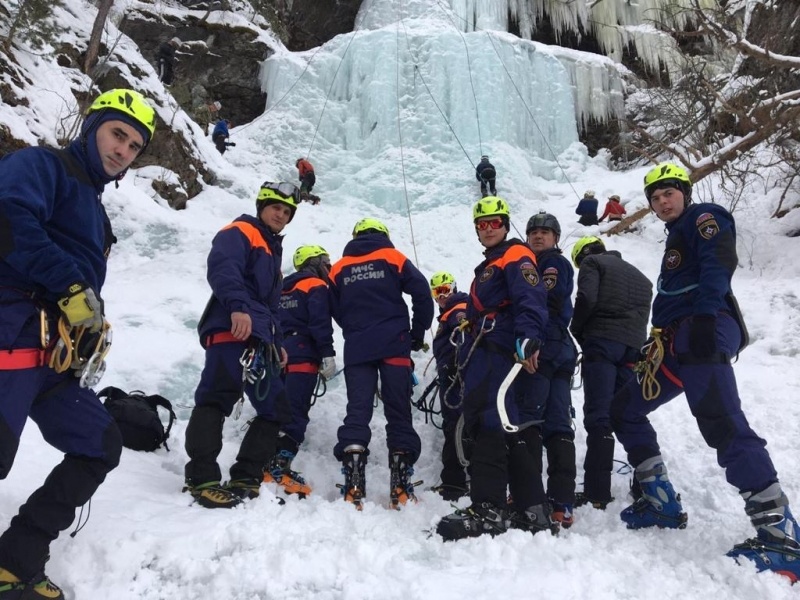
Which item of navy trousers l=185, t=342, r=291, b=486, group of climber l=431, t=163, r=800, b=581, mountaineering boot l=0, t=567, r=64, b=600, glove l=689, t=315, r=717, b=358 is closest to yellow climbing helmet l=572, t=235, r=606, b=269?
group of climber l=431, t=163, r=800, b=581

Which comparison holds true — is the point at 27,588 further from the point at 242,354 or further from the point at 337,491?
the point at 337,491

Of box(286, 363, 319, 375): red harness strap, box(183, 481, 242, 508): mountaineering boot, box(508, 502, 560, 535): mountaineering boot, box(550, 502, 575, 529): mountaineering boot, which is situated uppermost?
box(286, 363, 319, 375): red harness strap

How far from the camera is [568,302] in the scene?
3795mm

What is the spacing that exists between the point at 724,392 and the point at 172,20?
16.6 m

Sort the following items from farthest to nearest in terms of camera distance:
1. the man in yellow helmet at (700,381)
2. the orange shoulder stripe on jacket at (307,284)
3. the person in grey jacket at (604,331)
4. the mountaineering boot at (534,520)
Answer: the orange shoulder stripe on jacket at (307,284) < the person in grey jacket at (604,331) < the mountaineering boot at (534,520) < the man in yellow helmet at (700,381)

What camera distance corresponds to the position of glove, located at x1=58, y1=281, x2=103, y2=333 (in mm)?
1976

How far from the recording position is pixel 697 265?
9.66 ft

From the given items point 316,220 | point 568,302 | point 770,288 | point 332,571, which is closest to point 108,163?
point 332,571

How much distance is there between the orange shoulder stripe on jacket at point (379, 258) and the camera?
3.91m

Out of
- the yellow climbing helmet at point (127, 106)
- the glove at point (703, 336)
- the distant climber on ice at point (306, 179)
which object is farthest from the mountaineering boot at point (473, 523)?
the distant climber on ice at point (306, 179)

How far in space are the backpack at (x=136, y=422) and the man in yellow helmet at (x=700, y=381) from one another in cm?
272

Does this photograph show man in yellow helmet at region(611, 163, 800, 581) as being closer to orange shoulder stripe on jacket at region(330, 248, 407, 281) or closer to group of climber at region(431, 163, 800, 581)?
group of climber at region(431, 163, 800, 581)

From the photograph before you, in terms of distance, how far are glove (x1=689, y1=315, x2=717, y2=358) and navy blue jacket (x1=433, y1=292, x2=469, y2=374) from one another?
190 cm

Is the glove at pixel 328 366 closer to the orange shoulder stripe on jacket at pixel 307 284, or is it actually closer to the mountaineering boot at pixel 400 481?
the orange shoulder stripe on jacket at pixel 307 284
